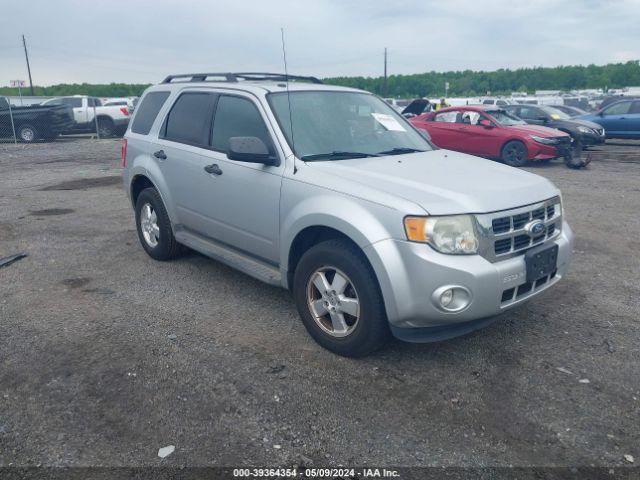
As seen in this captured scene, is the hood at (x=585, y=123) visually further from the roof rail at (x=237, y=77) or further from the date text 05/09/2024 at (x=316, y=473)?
the date text 05/09/2024 at (x=316, y=473)

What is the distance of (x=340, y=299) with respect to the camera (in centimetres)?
382

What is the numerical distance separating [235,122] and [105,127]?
20966 millimetres

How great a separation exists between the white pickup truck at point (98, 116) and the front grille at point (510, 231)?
72.3 feet

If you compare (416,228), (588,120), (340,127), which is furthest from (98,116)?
(416,228)

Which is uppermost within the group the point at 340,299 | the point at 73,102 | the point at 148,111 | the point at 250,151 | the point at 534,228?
the point at 73,102

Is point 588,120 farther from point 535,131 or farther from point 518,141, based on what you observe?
point 518,141

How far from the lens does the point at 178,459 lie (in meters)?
2.89

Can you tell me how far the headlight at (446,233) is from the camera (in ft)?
11.2

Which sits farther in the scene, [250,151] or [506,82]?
[506,82]

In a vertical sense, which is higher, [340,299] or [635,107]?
[635,107]

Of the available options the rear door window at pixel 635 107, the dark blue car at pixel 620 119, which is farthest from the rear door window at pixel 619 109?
the rear door window at pixel 635 107

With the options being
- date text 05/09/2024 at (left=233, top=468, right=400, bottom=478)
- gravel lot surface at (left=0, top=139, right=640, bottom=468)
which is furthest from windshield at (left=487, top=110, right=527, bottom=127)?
date text 05/09/2024 at (left=233, top=468, right=400, bottom=478)

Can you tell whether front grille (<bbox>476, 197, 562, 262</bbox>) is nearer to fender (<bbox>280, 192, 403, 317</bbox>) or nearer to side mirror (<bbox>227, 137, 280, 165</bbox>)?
fender (<bbox>280, 192, 403, 317</bbox>)

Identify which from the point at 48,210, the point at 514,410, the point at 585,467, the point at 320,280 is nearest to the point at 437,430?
the point at 514,410
